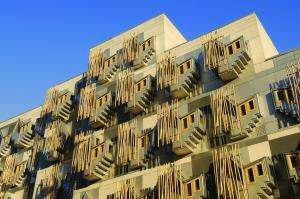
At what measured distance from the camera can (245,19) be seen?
143 ft

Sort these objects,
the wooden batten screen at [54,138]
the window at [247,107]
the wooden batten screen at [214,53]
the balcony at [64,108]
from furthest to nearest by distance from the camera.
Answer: the balcony at [64,108] < the wooden batten screen at [54,138] < the wooden batten screen at [214,53] < the window at [247,107]

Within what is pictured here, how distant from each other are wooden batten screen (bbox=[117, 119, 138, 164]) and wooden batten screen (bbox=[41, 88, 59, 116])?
1651 centimetres

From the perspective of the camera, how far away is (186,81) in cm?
4212

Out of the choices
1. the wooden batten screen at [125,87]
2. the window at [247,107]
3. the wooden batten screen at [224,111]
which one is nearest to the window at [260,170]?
the wooden batten screen at [224,111]

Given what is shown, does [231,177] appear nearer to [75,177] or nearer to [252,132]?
[252,132]

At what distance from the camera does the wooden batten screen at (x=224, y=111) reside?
36.3 metres

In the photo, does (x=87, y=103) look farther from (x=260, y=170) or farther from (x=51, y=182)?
(x=260, y=170)

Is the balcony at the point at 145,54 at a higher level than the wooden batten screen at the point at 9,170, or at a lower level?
higher

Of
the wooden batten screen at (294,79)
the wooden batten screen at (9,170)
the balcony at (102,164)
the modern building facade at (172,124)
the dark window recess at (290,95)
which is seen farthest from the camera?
the wooden batten screen at (9,170)

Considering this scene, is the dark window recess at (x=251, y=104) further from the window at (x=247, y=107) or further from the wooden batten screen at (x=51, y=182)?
the wooden batten screen at (x=51, y=182)

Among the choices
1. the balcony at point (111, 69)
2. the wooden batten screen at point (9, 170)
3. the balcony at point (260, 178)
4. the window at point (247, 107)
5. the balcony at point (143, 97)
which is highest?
A: the balcony at point (111, 69)

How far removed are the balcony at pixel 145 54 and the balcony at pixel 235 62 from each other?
36.4 feet

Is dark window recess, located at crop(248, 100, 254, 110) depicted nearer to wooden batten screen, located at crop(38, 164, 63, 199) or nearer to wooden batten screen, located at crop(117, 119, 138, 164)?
wooden batten screen, located at crop(117, 119, 138, 164)

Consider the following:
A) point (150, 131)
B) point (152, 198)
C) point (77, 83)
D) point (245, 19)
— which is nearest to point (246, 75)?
point (245, 19)
